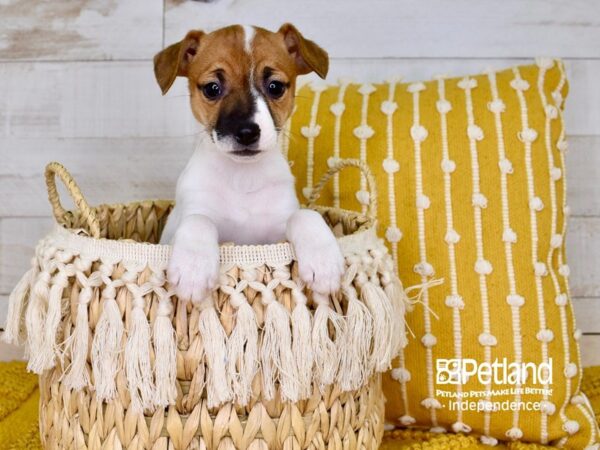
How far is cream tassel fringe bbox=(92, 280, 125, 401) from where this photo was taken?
0.86 meters

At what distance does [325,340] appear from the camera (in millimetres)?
880

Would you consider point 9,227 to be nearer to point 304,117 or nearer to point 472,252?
point 304,117

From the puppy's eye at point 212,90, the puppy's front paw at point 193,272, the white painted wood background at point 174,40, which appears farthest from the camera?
the white painted wood background at point 174,40

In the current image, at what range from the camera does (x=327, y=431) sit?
935 mm

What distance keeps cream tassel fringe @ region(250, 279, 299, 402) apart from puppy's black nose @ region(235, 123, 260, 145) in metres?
0.32

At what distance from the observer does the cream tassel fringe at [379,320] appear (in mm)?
931

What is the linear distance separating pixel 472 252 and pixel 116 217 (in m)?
0.74

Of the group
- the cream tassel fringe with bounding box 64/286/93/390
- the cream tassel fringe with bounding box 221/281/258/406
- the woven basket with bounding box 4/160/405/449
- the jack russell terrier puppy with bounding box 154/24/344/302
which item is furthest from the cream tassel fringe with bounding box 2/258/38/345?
the cream tassel fringe with bounding box 221/281/258/406

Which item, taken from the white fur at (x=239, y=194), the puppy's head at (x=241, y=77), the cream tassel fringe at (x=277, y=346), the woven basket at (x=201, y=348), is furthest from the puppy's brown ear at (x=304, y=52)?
the cream tassel fringe at (x=277, y=346)

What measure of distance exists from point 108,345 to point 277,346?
0.23m

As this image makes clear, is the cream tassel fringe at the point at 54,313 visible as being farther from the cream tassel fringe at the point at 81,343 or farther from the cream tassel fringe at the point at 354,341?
the cream tassel fringe at the point at 354,341

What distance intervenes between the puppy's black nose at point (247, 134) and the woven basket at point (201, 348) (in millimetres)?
259

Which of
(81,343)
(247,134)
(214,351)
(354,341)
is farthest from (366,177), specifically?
(81,343)

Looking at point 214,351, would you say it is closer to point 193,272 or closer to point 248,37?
point 193,272
